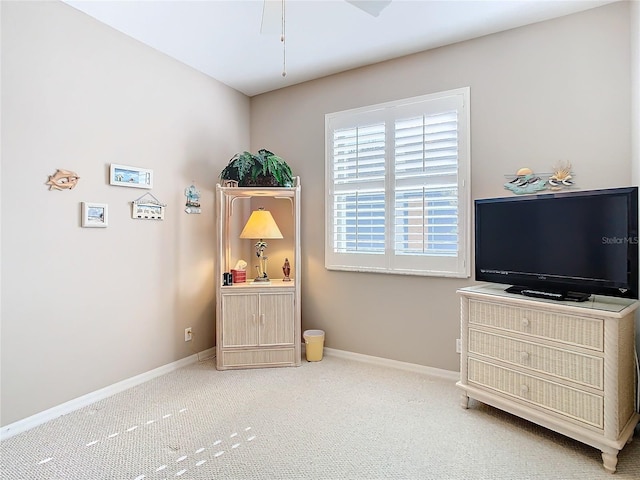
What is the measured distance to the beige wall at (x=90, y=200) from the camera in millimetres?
2164

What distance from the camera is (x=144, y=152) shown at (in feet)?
9.51

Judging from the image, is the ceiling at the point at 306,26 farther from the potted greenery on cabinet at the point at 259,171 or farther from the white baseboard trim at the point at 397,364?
the white baseboard trim at the point at 397,364

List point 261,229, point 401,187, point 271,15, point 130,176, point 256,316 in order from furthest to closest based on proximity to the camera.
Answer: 1. point 261,229
2. point 256,316
3. point 401,187
4. point 130,176
5. point 271,15

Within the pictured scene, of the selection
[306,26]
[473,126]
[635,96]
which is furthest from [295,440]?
[635,96]

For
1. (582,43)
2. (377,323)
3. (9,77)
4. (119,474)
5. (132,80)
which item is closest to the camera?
(119,474)

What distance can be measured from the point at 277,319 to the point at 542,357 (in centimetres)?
202

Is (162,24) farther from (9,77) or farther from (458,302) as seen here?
(458,302)

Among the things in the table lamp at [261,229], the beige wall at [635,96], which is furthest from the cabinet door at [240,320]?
the beige wall at [635,96]

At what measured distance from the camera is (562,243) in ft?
7.04

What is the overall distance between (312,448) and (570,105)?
109 inches

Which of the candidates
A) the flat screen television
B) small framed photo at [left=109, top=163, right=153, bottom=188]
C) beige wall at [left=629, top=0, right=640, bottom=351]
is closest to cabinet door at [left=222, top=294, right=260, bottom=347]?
small framed photo at [left=109, top=163, right=153, bottom=188]

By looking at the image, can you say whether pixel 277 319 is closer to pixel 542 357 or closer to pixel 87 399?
pixel 87 399

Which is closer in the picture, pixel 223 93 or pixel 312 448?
pixel 312 448

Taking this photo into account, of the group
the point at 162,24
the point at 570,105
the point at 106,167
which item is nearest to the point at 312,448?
the point at 106,167
